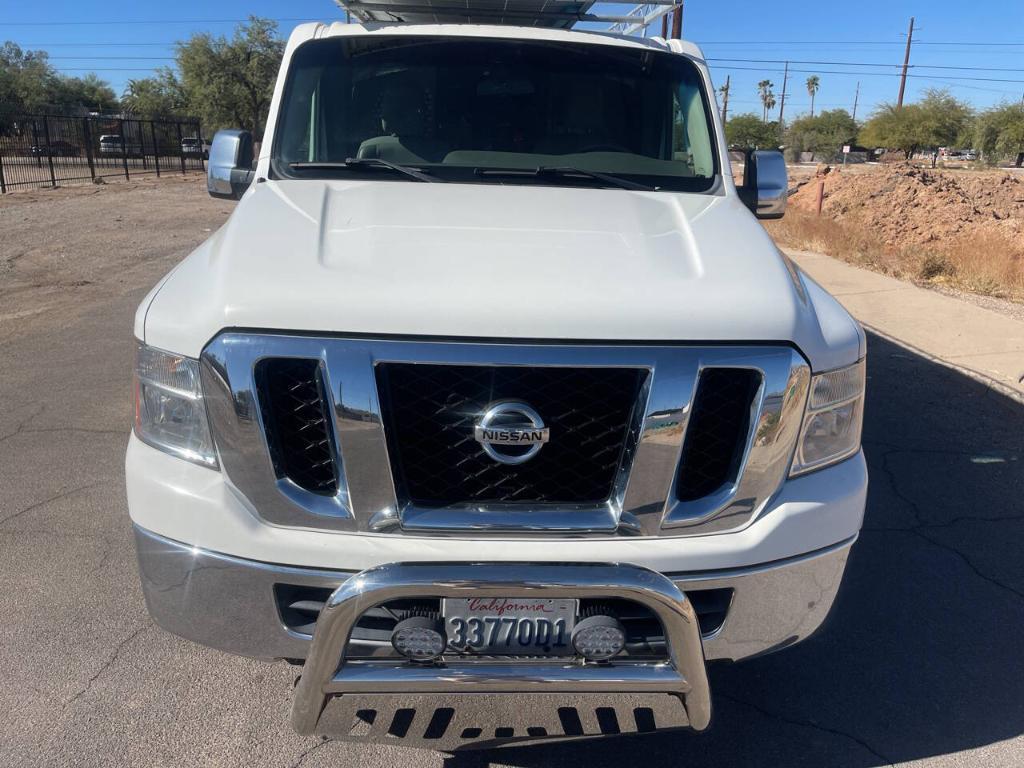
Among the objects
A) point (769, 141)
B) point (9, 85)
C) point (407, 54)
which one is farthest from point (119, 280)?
point (769, 141)

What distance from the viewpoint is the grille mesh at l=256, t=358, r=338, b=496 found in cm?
213

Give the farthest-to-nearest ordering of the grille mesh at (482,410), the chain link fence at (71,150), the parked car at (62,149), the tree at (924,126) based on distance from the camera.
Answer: the tree at (924,126) < the parked car at (62,149) < the chain link fence at (71,150) < the grille mesh at (482,410)

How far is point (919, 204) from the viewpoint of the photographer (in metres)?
17.2

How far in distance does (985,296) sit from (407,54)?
9.07 meters

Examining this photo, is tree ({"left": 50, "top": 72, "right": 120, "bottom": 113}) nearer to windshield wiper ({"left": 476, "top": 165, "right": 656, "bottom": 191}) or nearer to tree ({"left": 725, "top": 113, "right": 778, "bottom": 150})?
tree ({"left": 725, "top": 113, "right": 778, "bottom": 150})

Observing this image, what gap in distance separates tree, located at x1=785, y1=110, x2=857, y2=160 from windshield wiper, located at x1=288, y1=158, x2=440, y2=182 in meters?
70.1

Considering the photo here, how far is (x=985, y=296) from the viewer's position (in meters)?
10.4

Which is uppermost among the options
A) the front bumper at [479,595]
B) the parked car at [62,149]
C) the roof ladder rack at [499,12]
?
the roof ladder rack at [499,12]

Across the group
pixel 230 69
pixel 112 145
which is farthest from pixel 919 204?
pixel 230 69

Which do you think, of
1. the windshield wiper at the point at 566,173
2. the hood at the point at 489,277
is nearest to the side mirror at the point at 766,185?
the windshield wiper at the point at 566,173

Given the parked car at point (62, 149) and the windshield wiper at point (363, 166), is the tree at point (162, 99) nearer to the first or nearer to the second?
the parked car at point (62, 149)

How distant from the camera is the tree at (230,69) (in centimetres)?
4153

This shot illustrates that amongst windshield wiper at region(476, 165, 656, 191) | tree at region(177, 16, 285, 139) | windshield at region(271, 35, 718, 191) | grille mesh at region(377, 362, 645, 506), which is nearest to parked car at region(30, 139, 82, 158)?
tree at region(177, 16, 285, 139)

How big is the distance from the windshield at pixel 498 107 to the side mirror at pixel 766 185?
344mm
